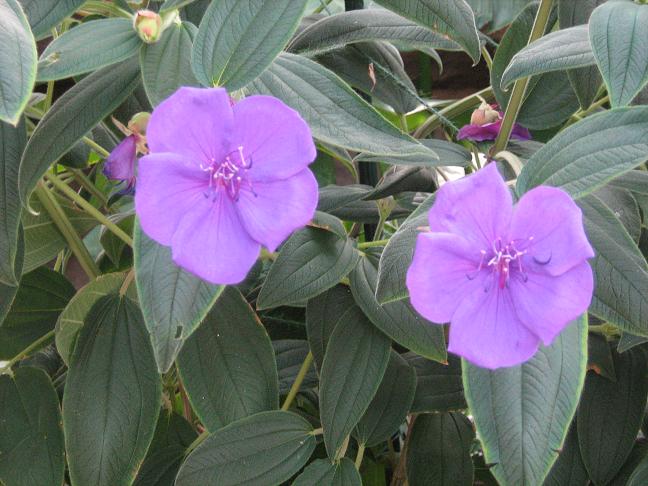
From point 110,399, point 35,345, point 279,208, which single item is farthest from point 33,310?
point 279,208

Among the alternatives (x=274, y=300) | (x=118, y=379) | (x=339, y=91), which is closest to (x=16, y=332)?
(x=118, y=379)

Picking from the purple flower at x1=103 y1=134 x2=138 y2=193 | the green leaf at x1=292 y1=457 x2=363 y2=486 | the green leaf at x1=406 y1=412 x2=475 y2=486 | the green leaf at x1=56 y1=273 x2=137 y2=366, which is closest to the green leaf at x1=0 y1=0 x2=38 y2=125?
the purple flower at x1=103 y1=134 x2=138 y2=193

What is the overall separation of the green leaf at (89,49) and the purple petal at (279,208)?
0.48 feet

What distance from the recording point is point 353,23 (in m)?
0.72

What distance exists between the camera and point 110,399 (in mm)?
602

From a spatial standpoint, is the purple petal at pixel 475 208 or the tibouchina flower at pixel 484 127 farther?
the tibouchina flower at pixel 484 127

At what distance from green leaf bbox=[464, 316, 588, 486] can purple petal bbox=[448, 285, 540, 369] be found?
3cm

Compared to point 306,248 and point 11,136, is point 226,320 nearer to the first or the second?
point 306,248

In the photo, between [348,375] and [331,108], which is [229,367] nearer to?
[348,375]

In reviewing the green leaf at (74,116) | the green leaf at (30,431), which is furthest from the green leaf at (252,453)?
the green leaf at (74,116)

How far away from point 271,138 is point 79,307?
1.02 ft

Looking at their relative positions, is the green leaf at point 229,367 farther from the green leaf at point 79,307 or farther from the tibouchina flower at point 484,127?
the tibouchina flower at point 484,127

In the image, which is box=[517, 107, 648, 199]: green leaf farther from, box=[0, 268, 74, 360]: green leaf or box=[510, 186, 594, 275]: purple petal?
box=[0, 268, 74, 360]: green leaf

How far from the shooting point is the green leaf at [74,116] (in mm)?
540
